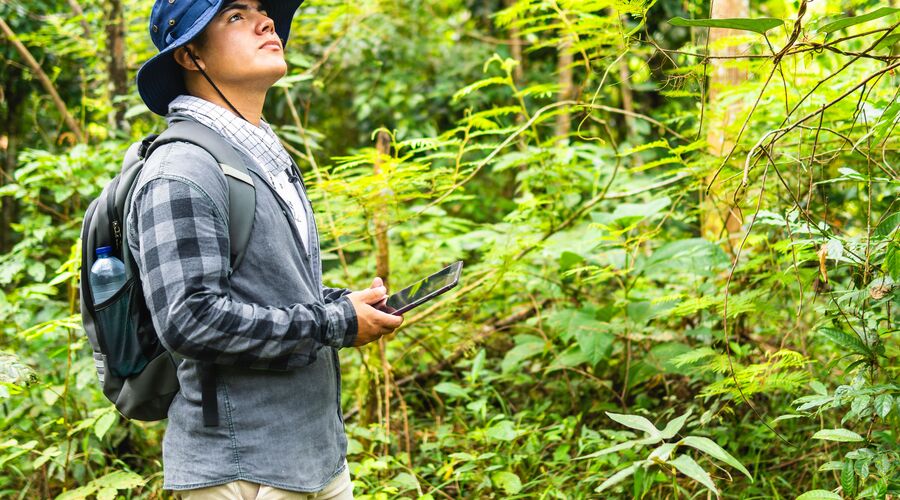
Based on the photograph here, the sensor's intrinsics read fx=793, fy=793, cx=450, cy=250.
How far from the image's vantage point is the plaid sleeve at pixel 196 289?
1.74 m

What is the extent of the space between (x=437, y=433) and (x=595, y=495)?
0.90m

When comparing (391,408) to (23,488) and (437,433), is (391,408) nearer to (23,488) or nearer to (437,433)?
(437,433)

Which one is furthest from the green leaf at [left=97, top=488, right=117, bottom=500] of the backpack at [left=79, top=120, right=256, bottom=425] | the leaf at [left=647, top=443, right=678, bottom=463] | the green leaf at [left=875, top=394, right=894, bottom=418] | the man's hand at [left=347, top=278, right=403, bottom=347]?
the green leaf at [left=875, top=394, right=894, bottom=418]

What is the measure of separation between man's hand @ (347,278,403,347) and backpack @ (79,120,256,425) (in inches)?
12.1

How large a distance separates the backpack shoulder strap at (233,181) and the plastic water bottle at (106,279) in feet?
0.92

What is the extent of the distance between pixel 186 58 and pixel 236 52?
0.13m

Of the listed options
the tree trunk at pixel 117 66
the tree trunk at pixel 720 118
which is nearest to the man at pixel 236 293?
the tree trunk at pixel 720 118

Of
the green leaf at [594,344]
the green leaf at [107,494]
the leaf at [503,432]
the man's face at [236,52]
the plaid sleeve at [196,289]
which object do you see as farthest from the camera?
the green leaf at [594,344]

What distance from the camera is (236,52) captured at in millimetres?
2074

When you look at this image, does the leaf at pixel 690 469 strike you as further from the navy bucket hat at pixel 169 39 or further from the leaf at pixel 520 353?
the navy bucket hat at pixel 169 39

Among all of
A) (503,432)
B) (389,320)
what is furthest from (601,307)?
(389,320)

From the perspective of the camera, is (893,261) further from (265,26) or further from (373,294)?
(265,26)

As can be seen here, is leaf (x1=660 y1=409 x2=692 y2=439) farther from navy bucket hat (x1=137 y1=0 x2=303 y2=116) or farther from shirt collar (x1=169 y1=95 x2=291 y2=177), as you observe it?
navy bucket hat (x1=137 y1=0 x2=303 y2=116)

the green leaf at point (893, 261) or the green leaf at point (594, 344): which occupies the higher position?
the green leaf at point (893, 261)
